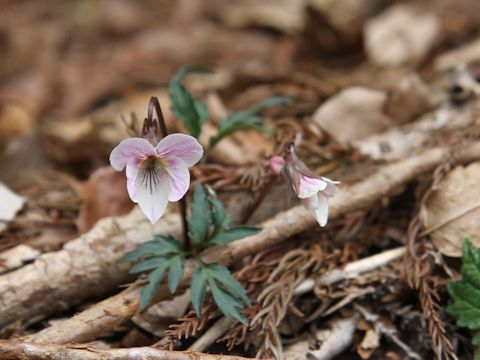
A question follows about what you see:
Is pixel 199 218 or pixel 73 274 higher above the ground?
pixel 199 218

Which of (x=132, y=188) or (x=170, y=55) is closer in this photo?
(x=132, y=188)

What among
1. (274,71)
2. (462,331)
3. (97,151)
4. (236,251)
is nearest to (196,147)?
(236,251)

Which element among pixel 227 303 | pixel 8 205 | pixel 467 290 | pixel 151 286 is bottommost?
pixel 467 290

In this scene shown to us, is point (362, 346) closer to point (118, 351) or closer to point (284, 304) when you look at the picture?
point (284, 304)

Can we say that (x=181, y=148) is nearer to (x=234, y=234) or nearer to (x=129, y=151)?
(x=129, y=151)

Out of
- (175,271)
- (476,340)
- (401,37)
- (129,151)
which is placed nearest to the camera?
(129,151)

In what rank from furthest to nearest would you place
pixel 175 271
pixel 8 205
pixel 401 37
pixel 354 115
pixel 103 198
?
pixel 401 37, pixel 354 115, pixel 103 198, pixel 8 205, pixel 175 271

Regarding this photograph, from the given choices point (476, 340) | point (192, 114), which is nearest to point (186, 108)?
point (192, 114)
